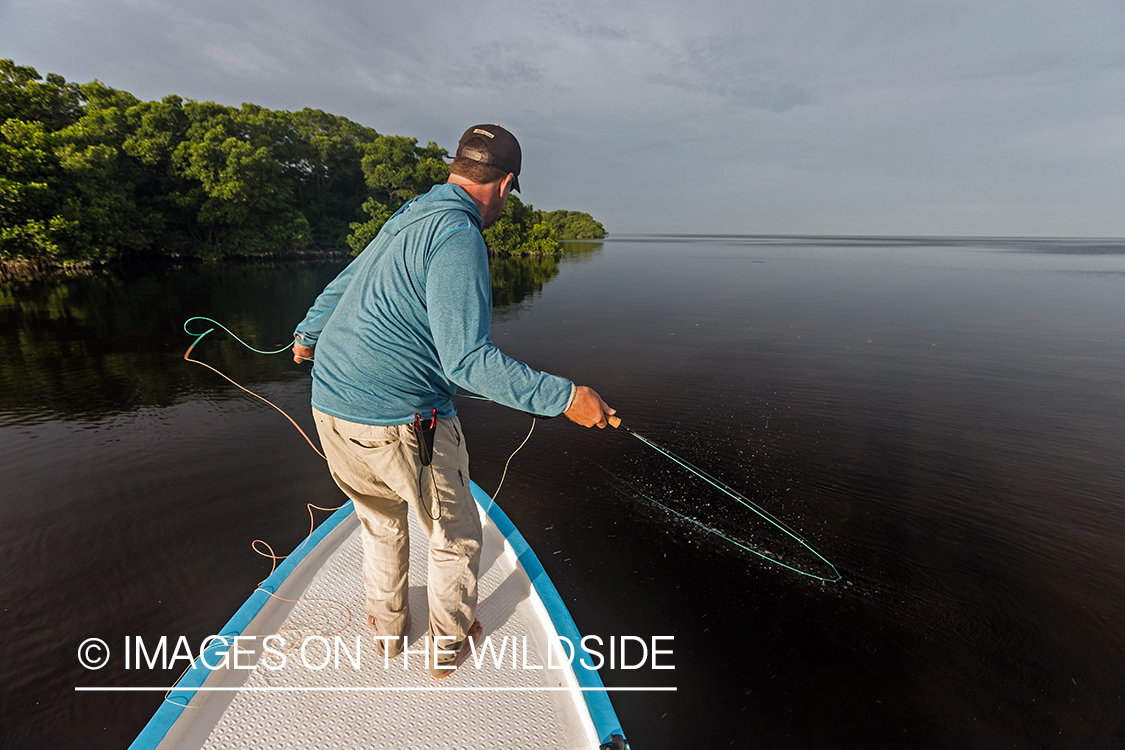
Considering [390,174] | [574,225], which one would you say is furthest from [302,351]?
[574,225]

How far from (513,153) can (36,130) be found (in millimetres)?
37483

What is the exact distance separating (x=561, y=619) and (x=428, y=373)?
1651 mm

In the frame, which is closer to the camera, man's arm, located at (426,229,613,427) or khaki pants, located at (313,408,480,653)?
man's arm, located at (426,229,613,427)

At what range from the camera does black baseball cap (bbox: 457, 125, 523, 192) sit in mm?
1962

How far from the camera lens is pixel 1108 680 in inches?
126

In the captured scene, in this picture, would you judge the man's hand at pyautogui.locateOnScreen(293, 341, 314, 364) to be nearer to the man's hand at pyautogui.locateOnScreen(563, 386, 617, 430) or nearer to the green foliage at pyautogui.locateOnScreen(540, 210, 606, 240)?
the man's hand at pyautogui.locateOnScreen(563, 386, 617, 430)

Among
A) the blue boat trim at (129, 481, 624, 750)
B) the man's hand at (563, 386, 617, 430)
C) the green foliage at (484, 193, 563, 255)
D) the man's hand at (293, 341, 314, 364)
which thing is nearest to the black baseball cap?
the man's hand at (563, 386, 617, 430)

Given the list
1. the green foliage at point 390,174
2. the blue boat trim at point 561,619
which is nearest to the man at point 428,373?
the blue boat trim at point 561,619

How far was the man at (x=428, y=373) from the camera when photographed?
68.6 inches

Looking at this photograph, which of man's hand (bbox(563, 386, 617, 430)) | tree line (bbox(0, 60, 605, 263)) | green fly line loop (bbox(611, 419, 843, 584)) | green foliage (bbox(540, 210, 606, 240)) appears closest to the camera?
man's hand (bbox(563, 386, 617, 430))

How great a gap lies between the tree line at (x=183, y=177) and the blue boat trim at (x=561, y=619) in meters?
34.3

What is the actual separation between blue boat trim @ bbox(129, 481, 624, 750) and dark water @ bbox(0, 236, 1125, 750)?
94 centimetres

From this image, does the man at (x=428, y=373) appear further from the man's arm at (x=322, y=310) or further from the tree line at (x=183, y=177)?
the tree line at (x=183, y=177)

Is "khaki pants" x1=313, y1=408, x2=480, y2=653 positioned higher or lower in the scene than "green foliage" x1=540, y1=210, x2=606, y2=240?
lower
